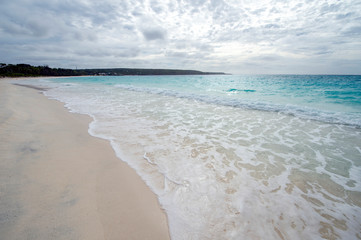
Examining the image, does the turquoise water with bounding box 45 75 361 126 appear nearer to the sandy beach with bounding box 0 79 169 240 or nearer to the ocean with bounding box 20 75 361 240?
the ocean with bounding box 20 75 361 240

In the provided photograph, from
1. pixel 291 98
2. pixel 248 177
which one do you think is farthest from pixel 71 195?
pixel 291 98

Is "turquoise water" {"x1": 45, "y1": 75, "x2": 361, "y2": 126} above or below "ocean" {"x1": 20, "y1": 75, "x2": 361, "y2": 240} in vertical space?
above

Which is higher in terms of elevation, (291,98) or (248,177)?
(291,98)

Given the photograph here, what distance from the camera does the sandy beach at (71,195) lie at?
70.9 inches

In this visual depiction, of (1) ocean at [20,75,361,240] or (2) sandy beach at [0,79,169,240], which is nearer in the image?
(2) sandy beach at [0,79,169,240]

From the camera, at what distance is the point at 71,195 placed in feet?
7.54

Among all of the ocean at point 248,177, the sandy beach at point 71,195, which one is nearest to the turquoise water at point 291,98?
the ocean at point 248,177

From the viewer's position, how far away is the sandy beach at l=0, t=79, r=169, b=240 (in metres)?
1.80

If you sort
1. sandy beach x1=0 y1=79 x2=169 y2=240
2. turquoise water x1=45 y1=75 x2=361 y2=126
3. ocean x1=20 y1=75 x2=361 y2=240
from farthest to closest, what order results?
turquoise water x1=45 y1=75 x2=361 y2=126, ocean x1=20 y1=75 x2=361 y2=240, sandy beach x1=0 y1=79 x2=169 y2=240

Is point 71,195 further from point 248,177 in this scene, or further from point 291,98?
point 291,98

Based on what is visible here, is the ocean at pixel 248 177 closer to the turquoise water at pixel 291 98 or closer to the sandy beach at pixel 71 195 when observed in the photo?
the sandy beach at pixel 71 195

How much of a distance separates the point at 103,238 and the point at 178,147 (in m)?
2.67

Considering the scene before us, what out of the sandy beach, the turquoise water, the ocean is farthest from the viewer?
the turquoise water

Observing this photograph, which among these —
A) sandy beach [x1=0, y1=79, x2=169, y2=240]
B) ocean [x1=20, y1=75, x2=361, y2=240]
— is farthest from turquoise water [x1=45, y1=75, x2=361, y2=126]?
sandy beach [x1=0, y1=79, x2=169, y2=240]
